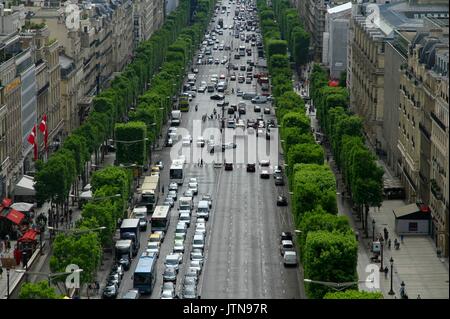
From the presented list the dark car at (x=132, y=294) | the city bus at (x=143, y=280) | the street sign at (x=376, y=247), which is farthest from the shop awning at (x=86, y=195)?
the dark car at (x=132, y=294)

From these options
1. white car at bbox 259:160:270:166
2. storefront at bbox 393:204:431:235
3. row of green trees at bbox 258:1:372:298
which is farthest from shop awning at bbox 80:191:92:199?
white car at bbox 259:160:270:166

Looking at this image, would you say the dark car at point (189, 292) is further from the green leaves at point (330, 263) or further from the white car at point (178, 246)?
the white car at point (178, 246)

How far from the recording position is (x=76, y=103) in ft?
638

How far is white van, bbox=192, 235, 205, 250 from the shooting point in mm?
125000

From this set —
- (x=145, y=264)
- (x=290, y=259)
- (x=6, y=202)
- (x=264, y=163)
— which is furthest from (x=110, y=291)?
(x=264, y=163)

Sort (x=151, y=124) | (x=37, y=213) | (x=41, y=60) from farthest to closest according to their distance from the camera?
(x=151, y=124)
(x=41, y=60)
(x=37, y=213)

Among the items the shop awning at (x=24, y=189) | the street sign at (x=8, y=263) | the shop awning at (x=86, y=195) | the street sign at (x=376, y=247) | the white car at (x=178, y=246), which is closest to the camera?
the street sign at (x=8, y=263)

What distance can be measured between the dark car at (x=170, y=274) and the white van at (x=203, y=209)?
2624 cm

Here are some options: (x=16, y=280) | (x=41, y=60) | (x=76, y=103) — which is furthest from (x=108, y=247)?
(x=76, y=103)

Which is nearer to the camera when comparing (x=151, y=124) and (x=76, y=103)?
(x=151, y=124)

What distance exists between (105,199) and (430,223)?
31937mm

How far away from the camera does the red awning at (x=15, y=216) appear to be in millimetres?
128875
